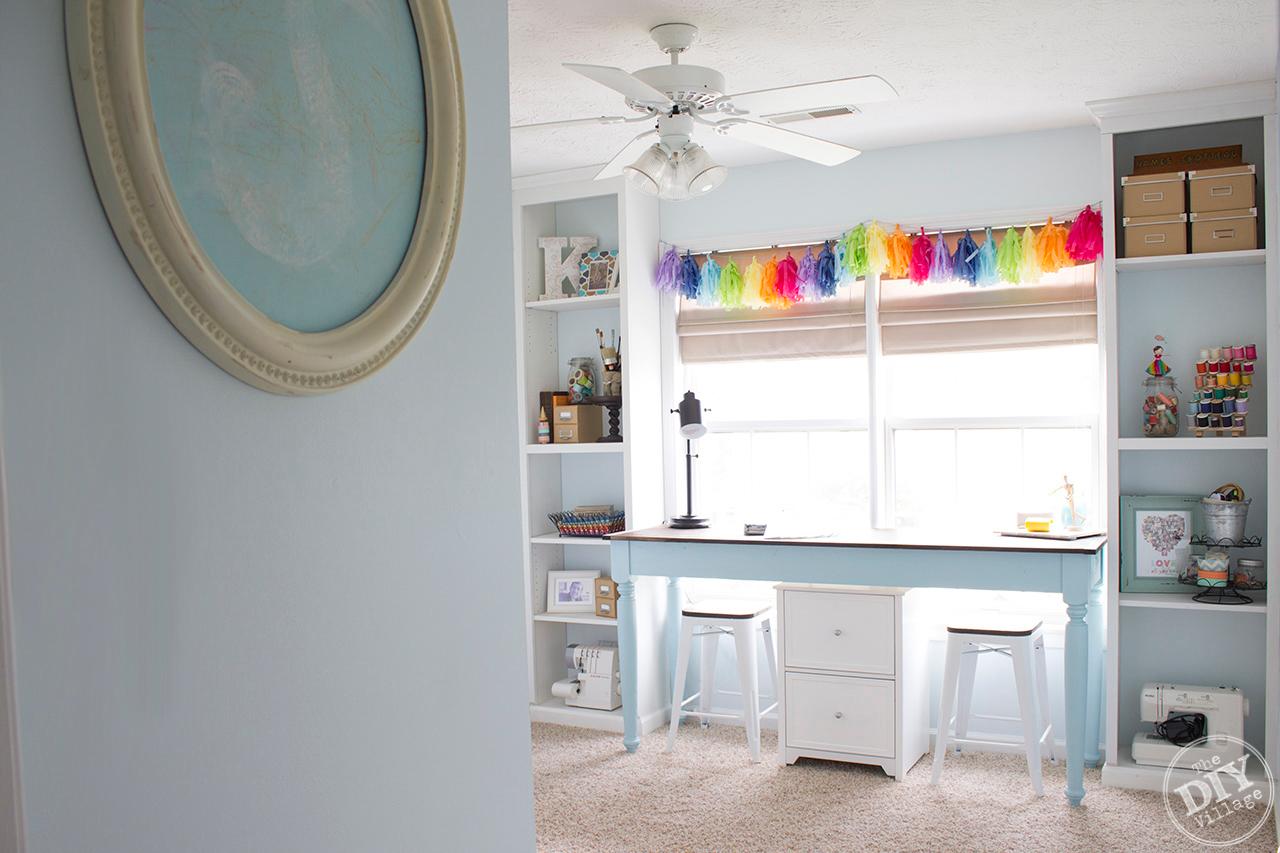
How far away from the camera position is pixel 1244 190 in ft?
11.5

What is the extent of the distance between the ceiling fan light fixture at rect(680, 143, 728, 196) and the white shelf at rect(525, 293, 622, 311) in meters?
1.60

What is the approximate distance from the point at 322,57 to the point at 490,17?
1.41 feet

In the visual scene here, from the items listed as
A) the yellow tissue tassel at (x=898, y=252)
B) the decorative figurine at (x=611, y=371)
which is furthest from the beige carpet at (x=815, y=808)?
the yellow tissue tassel at (x=898, y=252)

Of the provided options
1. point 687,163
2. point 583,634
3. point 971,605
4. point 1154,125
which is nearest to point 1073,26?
point 1154,125

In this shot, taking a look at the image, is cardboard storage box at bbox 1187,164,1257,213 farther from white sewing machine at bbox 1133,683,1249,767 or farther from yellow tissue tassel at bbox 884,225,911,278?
white sewing machine at bbox 1133,683,1249,767

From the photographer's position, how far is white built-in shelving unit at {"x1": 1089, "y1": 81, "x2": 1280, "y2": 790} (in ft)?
11.5

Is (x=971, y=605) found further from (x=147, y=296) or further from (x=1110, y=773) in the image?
(x=147, y=296)

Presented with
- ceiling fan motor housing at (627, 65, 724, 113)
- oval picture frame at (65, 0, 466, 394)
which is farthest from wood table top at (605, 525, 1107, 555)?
oval picture frame at (65, 0, 466, 394)

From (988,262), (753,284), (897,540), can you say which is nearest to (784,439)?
(753,284)

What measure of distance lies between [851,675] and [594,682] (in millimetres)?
1247

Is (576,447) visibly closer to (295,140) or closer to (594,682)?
(594,682)

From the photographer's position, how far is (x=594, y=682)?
4.59 metres

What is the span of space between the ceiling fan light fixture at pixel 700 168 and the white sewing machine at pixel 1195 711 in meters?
2.43

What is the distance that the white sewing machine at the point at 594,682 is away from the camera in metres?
4.56
